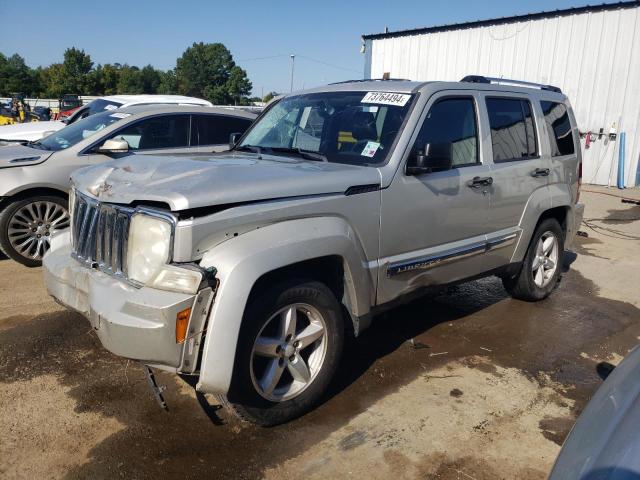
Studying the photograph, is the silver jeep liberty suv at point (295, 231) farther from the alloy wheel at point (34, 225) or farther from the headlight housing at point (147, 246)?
the alloy wheel at point (34, 225)

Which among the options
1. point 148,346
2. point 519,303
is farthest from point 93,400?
point 519,303

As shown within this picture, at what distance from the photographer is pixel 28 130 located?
350 inches

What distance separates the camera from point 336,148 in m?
3.83

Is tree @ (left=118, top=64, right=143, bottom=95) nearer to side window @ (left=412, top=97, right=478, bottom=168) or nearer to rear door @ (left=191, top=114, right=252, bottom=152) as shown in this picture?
rear door @ (left=191, top=114, right=252, bottom=152)

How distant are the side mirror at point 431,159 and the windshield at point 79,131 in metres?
4.16

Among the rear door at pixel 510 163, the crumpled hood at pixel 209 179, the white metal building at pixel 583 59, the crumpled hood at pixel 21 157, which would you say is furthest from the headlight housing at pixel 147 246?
the white metal building at pixel 583 59

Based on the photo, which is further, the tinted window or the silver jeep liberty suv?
the tinted window

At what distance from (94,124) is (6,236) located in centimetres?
177

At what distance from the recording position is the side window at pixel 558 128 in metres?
5.10

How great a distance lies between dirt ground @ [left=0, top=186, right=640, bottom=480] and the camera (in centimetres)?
283

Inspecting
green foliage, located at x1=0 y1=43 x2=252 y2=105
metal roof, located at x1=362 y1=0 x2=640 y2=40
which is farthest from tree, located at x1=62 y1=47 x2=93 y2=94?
metal roof, located at x1=362 y1=0 x2=640 y2=40

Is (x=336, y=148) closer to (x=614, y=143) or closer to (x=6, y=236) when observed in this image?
(x=6, y=236)

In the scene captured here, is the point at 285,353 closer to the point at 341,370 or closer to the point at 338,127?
the point at 341,370

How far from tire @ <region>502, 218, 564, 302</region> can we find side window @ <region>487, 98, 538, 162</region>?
0.82 meters
